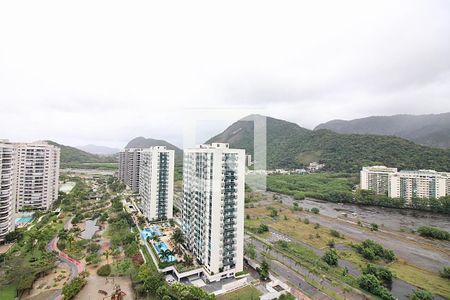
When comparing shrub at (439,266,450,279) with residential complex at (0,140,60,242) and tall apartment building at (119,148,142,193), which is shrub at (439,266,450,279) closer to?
tall apartment building at (119,148,142,193)

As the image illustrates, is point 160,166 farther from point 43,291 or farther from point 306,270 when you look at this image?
point 306,270

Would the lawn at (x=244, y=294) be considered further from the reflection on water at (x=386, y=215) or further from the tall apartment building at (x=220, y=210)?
the reflection on water at (x=386, y=215)

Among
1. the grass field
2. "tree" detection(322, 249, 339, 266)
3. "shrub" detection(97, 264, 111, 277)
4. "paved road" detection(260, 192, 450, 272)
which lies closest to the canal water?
"paved road" detection(260, 192, 450, 272)

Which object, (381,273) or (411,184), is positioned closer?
(381,273)

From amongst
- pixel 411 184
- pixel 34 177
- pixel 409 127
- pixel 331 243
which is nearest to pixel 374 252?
pixel 331 243

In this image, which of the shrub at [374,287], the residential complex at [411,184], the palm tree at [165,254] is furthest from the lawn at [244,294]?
the residential complex at [411,184]

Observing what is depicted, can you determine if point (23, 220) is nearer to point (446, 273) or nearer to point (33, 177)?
point (33, 177)
